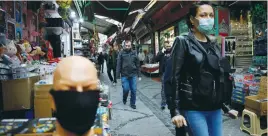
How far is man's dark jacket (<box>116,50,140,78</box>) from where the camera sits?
7.41 m

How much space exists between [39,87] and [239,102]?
13.8 feet

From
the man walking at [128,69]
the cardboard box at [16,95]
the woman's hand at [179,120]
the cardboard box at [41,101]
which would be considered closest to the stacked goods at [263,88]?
the man walking at [128,69]

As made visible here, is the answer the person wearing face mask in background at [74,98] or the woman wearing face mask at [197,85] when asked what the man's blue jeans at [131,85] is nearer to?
the woman wearing face mask at [197,85]

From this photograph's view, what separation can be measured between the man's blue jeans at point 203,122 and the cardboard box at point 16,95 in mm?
2587

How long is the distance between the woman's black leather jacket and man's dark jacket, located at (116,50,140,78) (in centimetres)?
494

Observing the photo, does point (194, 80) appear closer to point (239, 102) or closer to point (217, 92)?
point (217, 92)

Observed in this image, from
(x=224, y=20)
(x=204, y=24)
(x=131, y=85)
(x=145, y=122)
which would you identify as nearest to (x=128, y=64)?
(x=131, y=85)

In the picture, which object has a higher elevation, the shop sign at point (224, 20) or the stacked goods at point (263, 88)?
the shop sign at point (224, 20)

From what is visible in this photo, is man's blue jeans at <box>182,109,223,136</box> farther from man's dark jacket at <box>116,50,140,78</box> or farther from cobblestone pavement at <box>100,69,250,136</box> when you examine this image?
man's dark jacket at <box>116,50,140,78</box>

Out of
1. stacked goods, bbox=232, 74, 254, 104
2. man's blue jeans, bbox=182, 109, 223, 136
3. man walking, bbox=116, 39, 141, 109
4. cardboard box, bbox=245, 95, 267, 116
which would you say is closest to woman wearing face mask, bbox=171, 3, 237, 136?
man's blue jeans, bbox=182, 109, 223, 136

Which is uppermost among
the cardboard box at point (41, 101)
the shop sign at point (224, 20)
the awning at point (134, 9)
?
the awning at point (134, 9)

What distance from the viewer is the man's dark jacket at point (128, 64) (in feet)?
24.3

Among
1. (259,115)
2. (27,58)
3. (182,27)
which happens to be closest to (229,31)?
(182,27)

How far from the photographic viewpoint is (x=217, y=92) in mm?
2418
